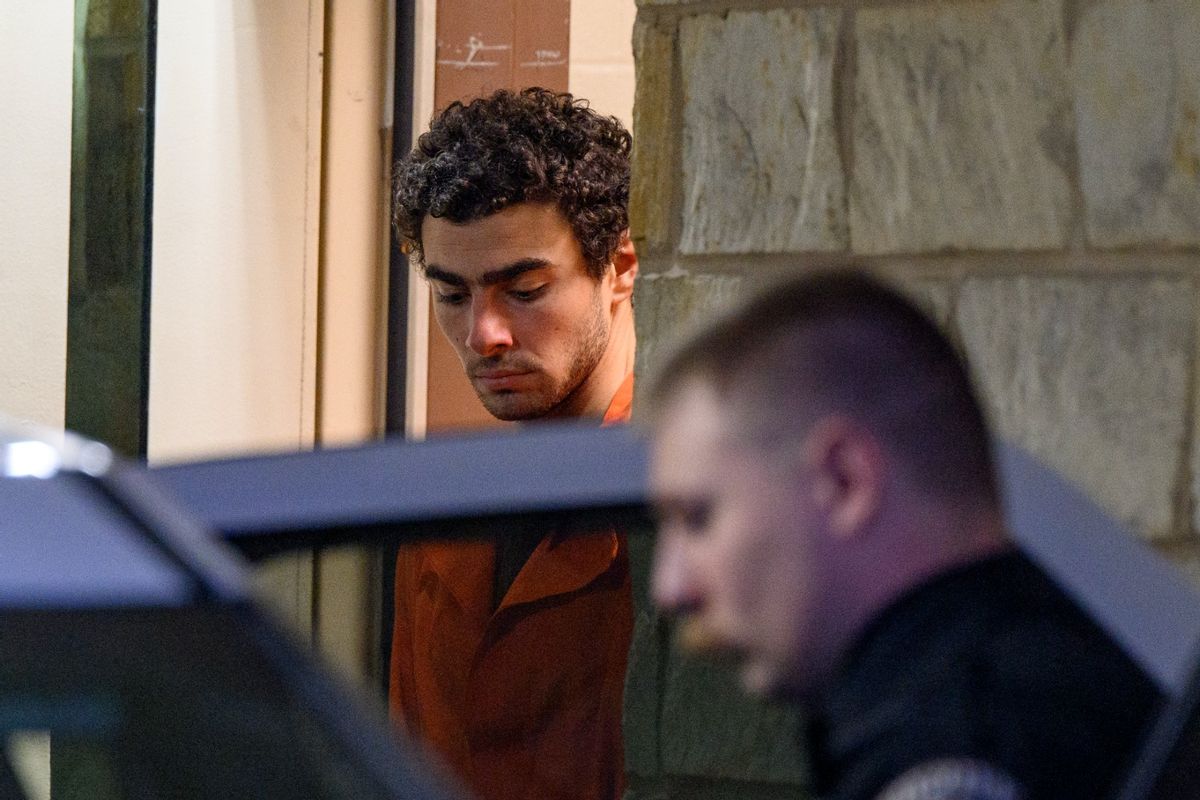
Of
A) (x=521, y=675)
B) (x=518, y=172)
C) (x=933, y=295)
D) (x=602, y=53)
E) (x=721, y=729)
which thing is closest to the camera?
(x=521, y=675)

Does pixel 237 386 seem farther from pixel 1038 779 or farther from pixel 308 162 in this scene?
pixel 1038 779

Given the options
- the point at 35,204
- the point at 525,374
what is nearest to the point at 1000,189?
the point at 525,374

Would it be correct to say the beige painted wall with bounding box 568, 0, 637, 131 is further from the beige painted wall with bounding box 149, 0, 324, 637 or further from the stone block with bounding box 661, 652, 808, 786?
the stone block with bounding box 661, 652, 808, 786

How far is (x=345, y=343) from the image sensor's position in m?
4.70

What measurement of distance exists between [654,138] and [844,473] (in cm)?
182

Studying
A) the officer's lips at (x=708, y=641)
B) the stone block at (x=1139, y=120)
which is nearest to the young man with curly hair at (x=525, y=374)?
the officer's lips at (x=708, y=641)

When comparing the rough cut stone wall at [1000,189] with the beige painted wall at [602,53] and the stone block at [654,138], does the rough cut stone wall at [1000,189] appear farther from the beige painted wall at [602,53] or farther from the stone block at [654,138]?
the beige painted wall at [602,53]

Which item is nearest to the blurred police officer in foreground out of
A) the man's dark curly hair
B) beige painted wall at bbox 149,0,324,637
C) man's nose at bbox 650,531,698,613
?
man's nose at bbox 650,531,698,613

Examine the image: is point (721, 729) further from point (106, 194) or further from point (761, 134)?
point (106, 194)

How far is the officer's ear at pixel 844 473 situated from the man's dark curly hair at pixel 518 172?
223cm

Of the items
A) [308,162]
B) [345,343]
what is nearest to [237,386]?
[345,343]

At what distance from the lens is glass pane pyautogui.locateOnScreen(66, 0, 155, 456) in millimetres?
4387

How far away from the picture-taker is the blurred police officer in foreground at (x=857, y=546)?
103cm

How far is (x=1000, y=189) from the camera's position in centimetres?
255
